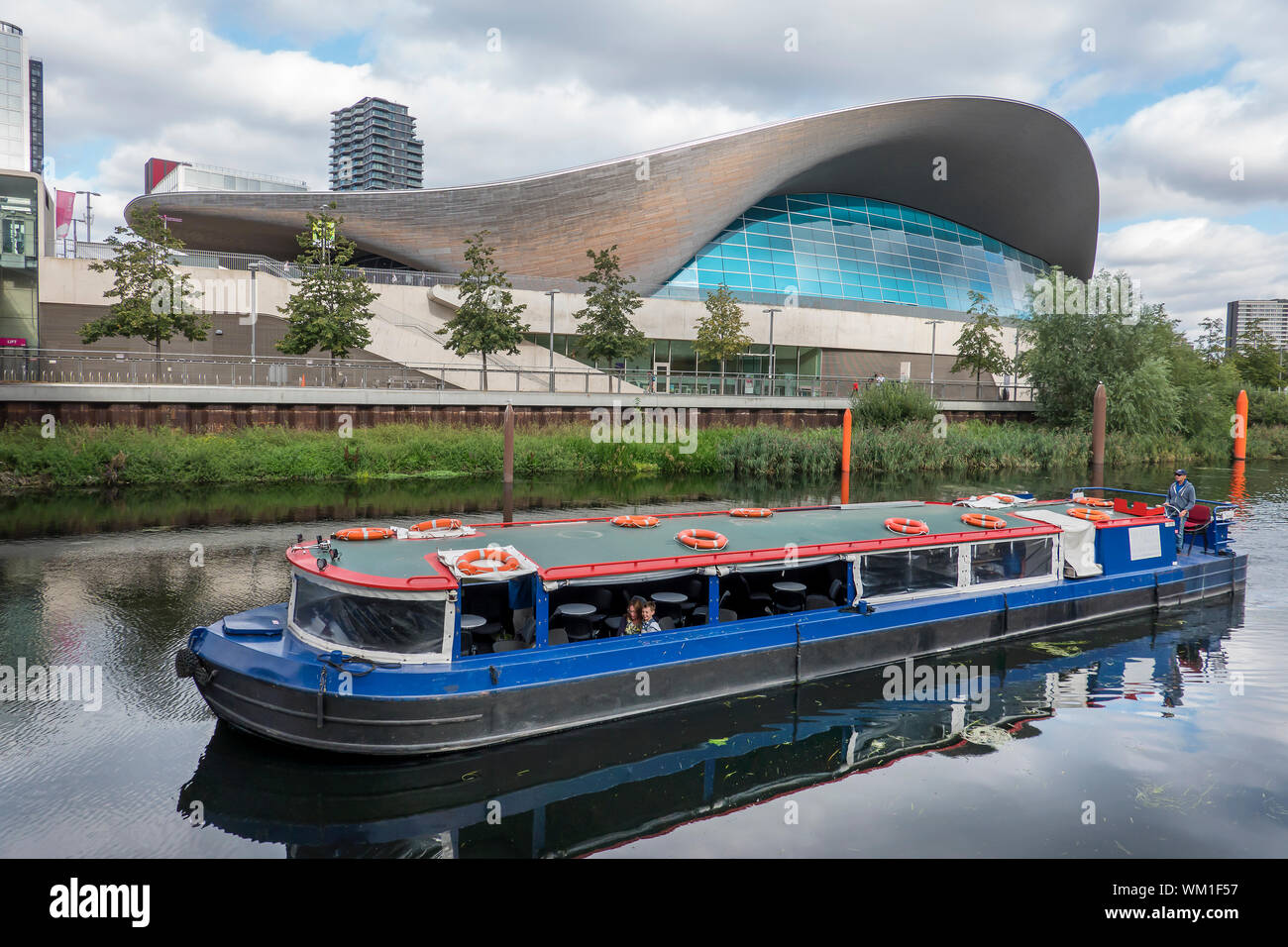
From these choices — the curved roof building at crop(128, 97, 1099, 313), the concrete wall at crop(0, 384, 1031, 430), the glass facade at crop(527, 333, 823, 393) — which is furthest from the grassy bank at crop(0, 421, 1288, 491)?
the curved roof building at crop(128, 97, 1099, 313)

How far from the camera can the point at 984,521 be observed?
12703 millimetres

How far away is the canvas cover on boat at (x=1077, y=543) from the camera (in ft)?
45.0

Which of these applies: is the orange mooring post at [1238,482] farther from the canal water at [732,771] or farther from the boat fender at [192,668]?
the boat fender at [192,668]

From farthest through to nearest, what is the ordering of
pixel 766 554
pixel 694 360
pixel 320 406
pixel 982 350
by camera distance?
pixel 694 360
pixel 982 350
pixel 320 406
pixel 766 554

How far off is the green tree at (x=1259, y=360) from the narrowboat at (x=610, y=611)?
61.0m

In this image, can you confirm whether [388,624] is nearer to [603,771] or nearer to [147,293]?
[603,771]

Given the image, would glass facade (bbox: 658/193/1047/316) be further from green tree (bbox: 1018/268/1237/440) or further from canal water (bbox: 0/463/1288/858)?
canal water (bbox: 0/463/1288/858)

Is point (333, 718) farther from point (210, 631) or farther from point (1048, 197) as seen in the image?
point (1048, 197)

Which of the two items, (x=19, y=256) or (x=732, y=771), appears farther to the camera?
(x=19, y=256)

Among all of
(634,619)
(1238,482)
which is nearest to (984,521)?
(634,619)

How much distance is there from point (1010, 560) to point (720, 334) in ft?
109
